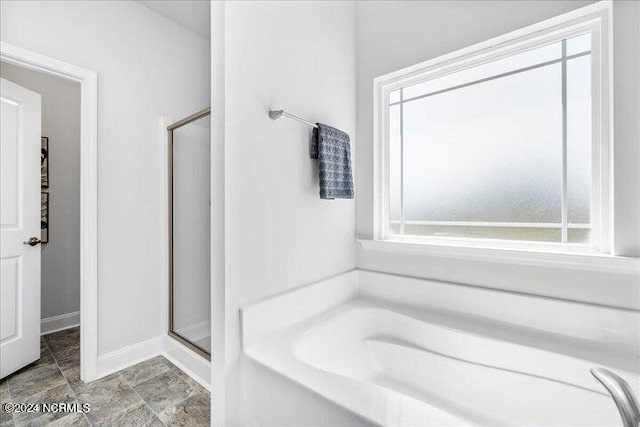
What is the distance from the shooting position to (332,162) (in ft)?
5.05

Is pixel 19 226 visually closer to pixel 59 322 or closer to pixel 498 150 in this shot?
pixel 59 322

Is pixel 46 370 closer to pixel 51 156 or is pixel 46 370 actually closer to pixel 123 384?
pixel 123 384

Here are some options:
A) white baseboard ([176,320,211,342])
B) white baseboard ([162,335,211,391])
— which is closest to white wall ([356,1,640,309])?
white baseboard ([176,320,211,342])

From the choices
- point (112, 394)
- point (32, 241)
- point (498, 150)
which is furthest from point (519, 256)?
point (32, 241)

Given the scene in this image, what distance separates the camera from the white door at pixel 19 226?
70.1 inches

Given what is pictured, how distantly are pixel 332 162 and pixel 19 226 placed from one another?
2116 mm

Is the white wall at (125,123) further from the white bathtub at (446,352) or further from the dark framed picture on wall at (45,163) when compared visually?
the white bathtub at (446,352)

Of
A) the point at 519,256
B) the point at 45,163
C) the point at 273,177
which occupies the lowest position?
the point at 519,256

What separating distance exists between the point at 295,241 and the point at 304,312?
0.37 m

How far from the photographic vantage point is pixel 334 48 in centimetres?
176

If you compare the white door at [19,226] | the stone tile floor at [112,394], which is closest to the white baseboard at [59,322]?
the stone tile floor at [112,394]

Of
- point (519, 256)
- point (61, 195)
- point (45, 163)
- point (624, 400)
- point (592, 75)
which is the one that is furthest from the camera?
point (61, 195)

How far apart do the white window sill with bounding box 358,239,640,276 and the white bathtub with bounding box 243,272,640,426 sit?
17cm

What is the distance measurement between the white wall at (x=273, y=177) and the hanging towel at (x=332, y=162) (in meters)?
0.08
